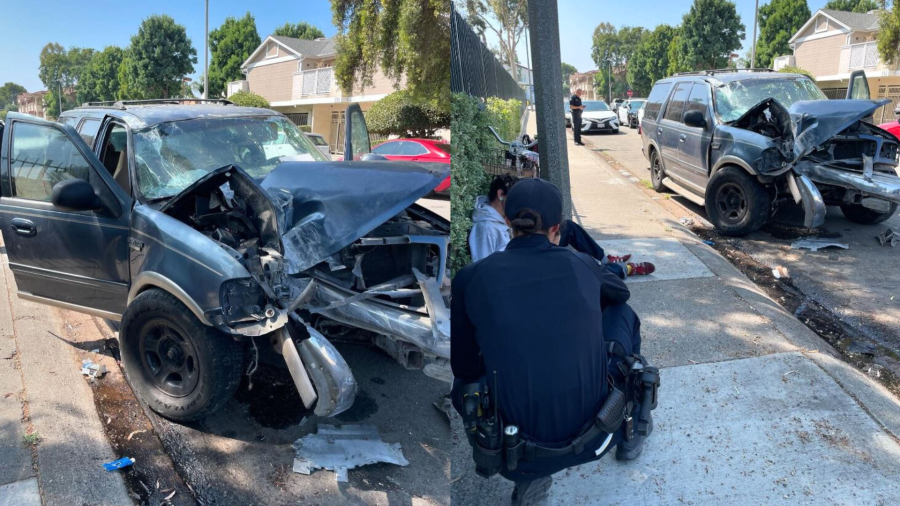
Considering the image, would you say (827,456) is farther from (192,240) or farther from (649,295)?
(192,240)

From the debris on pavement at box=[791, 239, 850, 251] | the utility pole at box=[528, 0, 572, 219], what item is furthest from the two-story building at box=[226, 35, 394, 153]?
the debris on pavement at box=[791, 239, 850, 251]

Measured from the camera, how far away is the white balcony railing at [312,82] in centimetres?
477

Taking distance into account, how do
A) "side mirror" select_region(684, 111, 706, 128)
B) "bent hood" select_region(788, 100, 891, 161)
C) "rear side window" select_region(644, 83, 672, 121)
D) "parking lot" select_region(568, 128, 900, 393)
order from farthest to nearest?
1. "rear side window" select_region(644, 83, 672, 121)
2. "side mirror" select_region(684, 111, 706, 128)
3. "bent hood" select_region(788, 100, 891, 161)
4. "parking lot" select_region(568, 128, 900, 393)

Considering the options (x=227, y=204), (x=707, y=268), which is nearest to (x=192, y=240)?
(x=227, y=204)

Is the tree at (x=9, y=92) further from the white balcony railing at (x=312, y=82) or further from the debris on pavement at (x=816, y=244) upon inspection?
the debris on pavement at (x=816, y=244)

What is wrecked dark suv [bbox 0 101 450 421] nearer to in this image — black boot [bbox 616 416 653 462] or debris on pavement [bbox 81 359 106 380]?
debris on pavement [bbox 81 359 106 380]

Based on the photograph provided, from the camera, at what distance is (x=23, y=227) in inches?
189

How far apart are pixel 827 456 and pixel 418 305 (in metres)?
2.28

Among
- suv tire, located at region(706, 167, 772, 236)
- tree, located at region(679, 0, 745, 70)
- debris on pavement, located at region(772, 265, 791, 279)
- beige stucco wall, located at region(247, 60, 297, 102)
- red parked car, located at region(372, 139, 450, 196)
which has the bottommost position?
debris on pavement, located at region(772, 265, 791, 279)

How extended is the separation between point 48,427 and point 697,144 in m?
7.56

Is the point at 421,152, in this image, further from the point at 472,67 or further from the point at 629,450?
the point at 629,450

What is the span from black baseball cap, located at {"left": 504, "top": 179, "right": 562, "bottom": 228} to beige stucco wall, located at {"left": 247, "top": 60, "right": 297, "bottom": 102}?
Result: 376cm

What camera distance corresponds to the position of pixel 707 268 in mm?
5934

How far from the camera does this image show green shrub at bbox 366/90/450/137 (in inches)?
141
